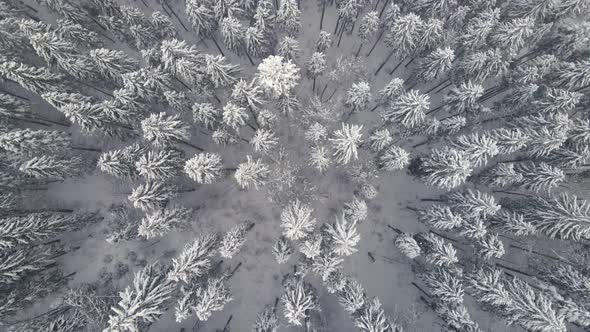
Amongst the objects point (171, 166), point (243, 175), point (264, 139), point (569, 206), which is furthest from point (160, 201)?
point (569, 206)

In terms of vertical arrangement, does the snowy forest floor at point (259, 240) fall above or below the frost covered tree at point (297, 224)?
below

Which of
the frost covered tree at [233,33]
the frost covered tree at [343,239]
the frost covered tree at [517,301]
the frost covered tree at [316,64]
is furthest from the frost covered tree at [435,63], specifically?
the frost covered tree at [517,301]

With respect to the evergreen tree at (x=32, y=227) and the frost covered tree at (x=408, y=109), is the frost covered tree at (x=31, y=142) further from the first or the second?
the frost covered tree at (x=408, y=109)

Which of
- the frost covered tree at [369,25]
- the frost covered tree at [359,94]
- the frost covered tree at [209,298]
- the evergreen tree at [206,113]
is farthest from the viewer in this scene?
the frost covered tree at [369,25]

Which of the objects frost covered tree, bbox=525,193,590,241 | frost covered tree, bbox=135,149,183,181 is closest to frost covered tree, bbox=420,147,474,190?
frost covered tree, bbox=525,193,590,241

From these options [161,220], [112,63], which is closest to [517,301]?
[161,220]

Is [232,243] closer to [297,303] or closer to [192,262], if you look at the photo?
[192,262]

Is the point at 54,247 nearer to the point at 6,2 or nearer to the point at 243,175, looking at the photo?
the point at 243,175
